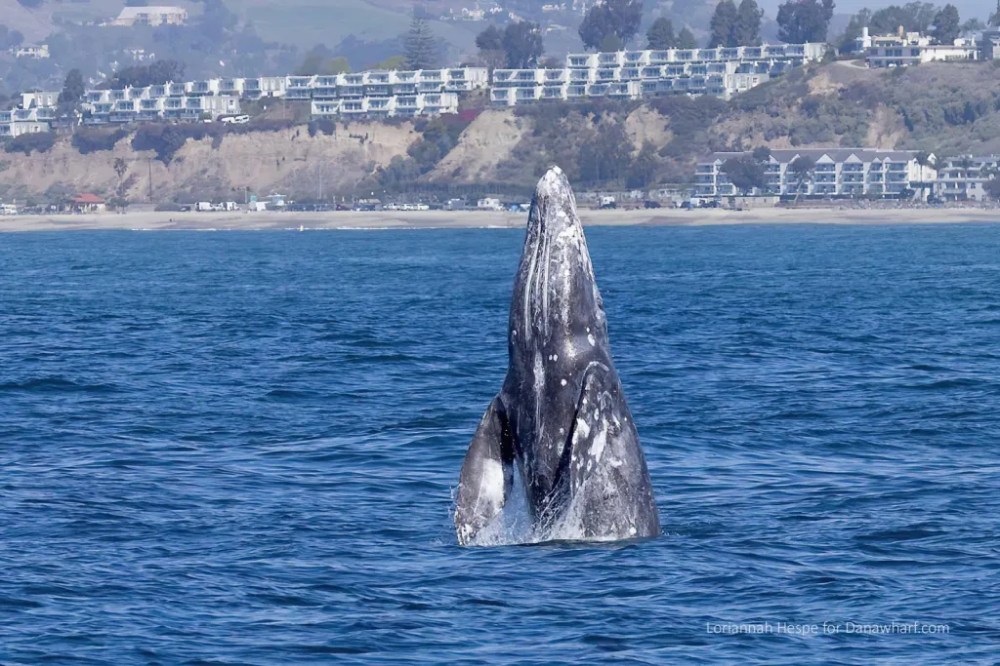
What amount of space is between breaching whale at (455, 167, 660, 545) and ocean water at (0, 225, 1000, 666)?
852 millimetres

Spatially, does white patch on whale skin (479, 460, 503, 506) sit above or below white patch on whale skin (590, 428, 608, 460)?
below

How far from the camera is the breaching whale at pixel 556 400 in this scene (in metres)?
15.7

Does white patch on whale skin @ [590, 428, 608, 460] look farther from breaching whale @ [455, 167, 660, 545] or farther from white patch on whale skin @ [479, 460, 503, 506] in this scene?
white patch on whale skin @ [479, 460, 503, 506]

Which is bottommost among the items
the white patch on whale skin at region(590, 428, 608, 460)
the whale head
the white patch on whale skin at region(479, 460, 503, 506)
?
the white patch on whale skin at region(479, 460, 503, 506)

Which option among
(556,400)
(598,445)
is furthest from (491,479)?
(598,445)

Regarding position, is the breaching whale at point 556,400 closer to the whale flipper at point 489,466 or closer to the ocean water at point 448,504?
the whale flipper at point 489,466

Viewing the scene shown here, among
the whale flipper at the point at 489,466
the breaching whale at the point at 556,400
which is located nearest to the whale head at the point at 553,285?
the breaching whale at the point at 556,400

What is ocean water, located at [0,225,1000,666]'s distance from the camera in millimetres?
14891

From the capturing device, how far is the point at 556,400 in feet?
51.9

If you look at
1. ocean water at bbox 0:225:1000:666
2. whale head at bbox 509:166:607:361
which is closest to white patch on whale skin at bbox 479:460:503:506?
ocean water at bbox 0:225:1000:666

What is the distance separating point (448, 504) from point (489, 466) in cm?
478

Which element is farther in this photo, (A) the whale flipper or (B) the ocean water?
(A) the whale flipper

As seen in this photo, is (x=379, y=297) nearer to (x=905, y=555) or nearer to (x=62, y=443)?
(x=62, y=443)

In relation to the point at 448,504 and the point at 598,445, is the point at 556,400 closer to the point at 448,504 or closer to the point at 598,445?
the point at 598,445
